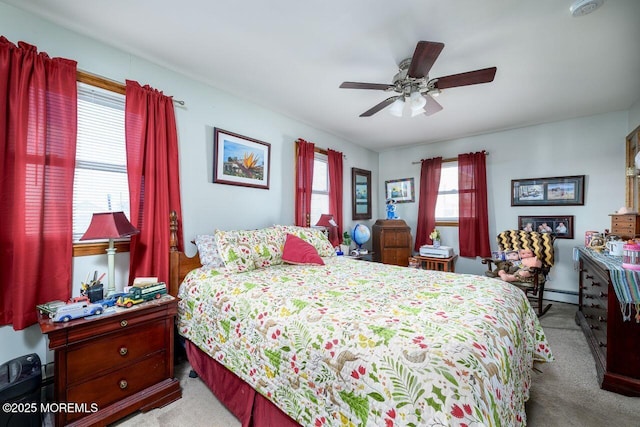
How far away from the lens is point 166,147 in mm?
2322

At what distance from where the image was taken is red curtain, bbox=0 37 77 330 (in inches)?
63.9

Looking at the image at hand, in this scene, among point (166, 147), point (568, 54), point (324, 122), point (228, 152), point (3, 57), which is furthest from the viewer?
point (324, 122)

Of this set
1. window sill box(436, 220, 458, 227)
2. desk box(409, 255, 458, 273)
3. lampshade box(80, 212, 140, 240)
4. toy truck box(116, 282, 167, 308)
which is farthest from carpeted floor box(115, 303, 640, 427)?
window sill box(436, 220, 458, 227)

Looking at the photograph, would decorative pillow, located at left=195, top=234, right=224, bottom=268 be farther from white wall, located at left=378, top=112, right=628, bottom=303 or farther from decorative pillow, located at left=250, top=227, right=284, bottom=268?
white wall, located at left=378, top=112, right=628, bottom=303

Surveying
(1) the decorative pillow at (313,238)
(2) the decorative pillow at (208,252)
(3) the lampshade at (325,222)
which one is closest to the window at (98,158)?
(2) the decorative pillow at (208,252)

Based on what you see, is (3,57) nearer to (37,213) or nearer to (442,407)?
(37,213)

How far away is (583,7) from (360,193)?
3.54 meters

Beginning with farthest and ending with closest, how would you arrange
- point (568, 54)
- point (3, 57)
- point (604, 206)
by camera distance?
point (604, 206) < point (568, 54) < point (3, 57)

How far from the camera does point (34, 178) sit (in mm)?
1695

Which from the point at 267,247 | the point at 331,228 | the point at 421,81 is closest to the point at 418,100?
the point at 421,81

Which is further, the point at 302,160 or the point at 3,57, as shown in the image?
the point at 302,160

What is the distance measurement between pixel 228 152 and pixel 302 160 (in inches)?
42.6

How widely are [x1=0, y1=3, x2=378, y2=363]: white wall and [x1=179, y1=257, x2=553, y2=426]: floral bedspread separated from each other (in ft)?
2.91

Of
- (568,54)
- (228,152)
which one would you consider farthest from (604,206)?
(228,152)
